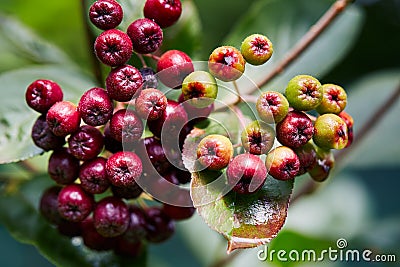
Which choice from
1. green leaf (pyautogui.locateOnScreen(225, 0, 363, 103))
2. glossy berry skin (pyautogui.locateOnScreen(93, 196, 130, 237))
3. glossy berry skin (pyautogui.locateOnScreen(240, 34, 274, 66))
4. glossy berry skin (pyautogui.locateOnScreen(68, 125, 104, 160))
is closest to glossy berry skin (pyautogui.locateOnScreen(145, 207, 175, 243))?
glossy berry skin (pyautogui.locateOnScreen(93, 196, 130, 237))

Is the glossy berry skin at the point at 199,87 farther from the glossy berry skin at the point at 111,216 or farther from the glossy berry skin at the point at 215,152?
the glossy berry skin at the point at 111,216

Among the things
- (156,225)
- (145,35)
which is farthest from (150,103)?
(156,225)

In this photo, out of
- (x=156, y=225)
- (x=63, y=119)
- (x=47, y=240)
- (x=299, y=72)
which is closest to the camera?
(x=63, y=119)

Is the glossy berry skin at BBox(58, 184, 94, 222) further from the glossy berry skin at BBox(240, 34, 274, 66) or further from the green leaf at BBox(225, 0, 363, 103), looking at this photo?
the green leaf at BBox(225, 0, 363, 103)

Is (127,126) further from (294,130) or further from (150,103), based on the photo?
(294,130)

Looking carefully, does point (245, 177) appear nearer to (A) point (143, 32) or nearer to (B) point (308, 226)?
(A) point (143, 32)

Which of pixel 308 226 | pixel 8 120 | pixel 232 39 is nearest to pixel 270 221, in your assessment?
pixel 8 120

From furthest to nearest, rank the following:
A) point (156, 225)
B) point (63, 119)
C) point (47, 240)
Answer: point (47, 240)
point (156, 225)
point (63, 119)
